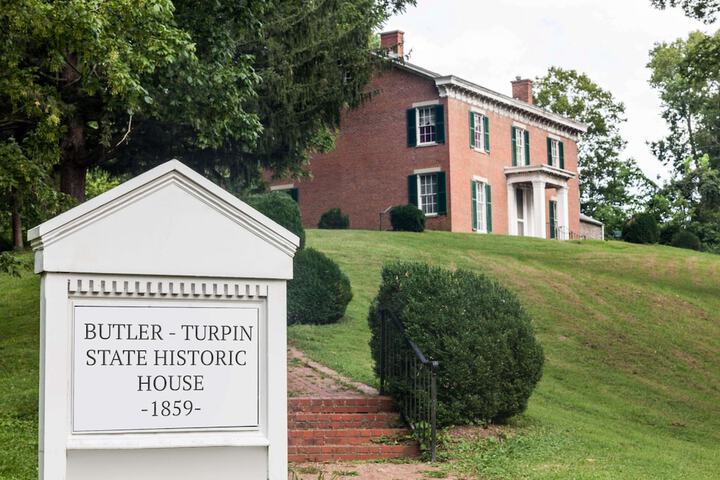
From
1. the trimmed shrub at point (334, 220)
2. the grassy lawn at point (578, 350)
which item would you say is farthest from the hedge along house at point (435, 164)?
the grassy lawn at point (578, 350)

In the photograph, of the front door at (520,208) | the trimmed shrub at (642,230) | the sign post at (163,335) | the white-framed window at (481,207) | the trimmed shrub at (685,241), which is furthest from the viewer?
the front door at (520,208)

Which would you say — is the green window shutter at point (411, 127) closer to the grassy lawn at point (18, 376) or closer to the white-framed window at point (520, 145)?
the white-framed window at point (520, 145)

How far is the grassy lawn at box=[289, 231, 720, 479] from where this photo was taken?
12312 millimetres

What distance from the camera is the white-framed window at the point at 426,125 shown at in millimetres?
39938

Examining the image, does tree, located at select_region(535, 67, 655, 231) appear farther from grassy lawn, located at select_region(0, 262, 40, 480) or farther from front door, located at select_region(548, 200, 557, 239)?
grassy lawn, located at select_region(0, 262, 40, 480)

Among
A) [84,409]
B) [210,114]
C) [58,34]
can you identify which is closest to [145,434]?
[84,409]

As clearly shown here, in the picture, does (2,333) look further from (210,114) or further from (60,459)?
(60,459)

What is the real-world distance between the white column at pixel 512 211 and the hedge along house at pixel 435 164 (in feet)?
0.17

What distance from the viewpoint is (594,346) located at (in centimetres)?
2178

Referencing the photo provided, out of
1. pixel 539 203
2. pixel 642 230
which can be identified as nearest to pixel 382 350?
pixel 539 203

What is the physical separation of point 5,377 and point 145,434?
1171 centimetres

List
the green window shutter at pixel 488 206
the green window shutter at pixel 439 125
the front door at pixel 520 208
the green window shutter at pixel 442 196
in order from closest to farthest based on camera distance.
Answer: the green window shutter at pixel 442 196
the green window shutter at pixel 439 125
the green window shutter at pixel 488 206
the front door at pixel 520 208

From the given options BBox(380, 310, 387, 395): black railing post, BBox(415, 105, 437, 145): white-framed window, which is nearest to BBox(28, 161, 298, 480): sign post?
BBox(380, 310, 387, 395): black railing post

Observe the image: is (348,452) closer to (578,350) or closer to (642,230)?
(578,350)
